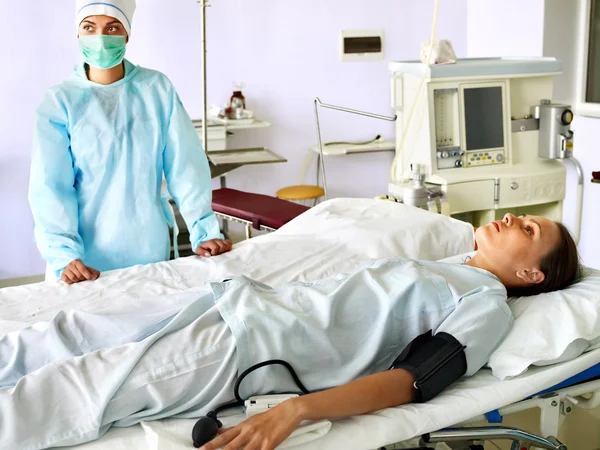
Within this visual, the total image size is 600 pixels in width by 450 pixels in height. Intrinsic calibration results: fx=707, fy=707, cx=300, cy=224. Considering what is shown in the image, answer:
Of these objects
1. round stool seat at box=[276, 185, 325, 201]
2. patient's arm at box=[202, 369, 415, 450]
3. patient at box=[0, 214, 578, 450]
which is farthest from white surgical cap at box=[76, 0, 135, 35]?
round stool seat at box=[276, 185, 325, 201]

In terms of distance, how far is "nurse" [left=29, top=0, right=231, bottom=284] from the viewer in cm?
205

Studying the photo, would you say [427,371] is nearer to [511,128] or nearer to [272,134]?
[511,128]

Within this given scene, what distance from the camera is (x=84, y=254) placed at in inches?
86.2

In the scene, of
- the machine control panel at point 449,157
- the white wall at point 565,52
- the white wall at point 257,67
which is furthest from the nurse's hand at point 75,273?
the white wall at point 565,52

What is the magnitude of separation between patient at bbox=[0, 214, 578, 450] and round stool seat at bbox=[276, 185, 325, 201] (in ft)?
7.47

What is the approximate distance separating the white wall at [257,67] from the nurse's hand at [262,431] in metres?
2.98

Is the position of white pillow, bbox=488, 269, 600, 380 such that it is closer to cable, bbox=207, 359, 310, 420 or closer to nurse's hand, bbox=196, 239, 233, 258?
cable, bbox=207, 359, 310, 420

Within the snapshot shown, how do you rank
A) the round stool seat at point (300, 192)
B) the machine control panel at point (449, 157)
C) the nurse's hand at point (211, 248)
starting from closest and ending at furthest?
the nurse's hand at point (211, 248), the machine control panel at point (449, 157), the round stool seat at point (300, 192)

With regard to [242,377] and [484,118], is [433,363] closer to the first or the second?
[242,377]

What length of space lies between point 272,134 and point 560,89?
1.67 metres

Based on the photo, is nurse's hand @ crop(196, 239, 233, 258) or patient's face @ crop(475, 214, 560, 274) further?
nurse's hand @ crop(196, 239, 233, 258)

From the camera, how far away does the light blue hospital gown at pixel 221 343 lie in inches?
52.6

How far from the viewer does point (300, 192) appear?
411 cm

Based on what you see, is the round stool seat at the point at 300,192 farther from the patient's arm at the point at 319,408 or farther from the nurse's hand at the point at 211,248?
the patient's arm at the point at 319,408
